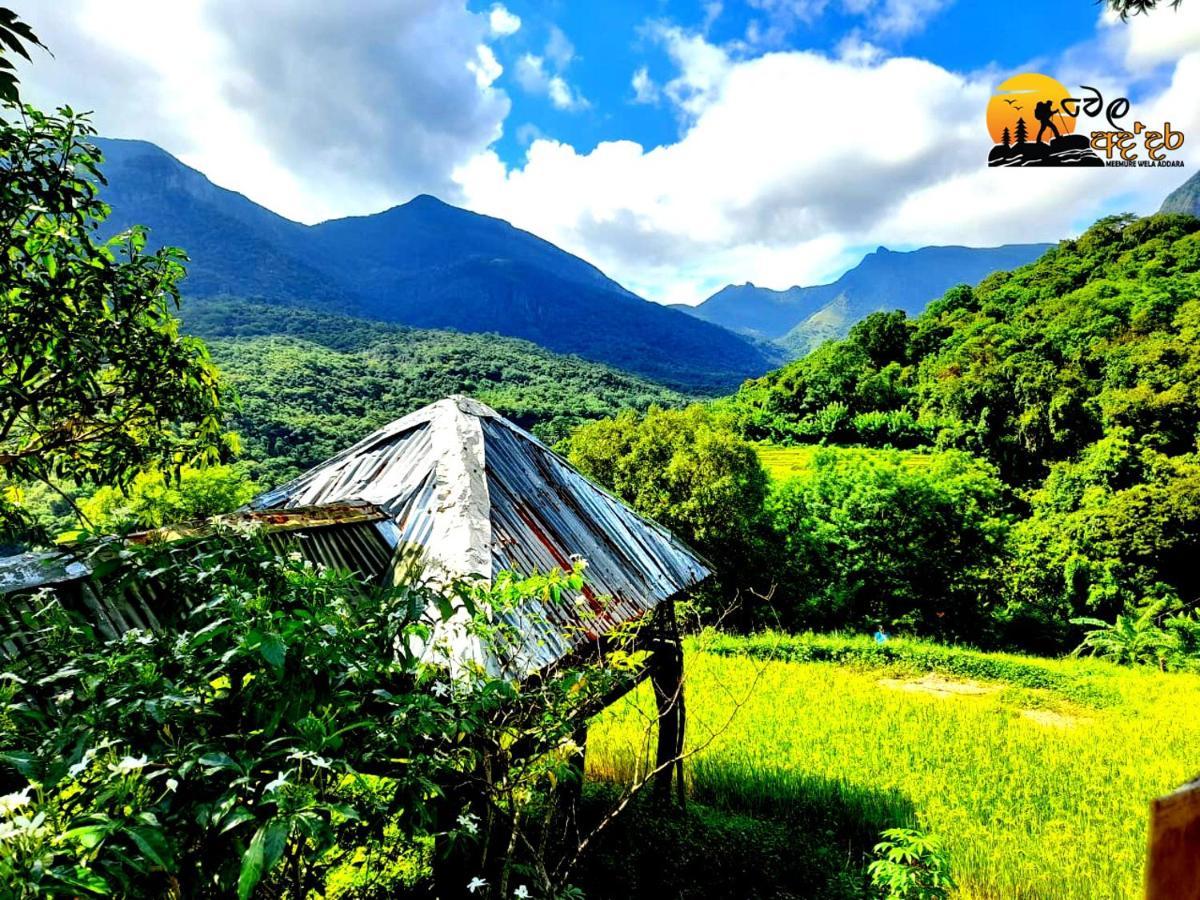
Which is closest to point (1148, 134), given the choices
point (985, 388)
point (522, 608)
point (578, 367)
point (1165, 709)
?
point (1165, 709)

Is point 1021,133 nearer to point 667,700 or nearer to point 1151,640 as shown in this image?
point 1151,640

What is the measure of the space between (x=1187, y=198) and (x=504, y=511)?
700 feet

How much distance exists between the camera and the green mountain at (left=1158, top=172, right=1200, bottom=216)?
146m

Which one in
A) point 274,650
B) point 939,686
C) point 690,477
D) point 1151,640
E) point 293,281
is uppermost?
point 293,281

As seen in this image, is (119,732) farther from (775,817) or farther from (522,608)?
(775,817)

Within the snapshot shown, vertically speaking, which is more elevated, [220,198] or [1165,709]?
[220,198]

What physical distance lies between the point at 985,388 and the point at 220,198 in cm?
20127

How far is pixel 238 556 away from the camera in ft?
7.00

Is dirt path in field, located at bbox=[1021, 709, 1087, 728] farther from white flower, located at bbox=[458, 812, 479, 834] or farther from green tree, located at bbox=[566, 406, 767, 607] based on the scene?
white flower, located at bbox=[458, 812, 479, 834]

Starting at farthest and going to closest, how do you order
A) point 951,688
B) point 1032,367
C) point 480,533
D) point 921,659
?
point 1032,367
point 921,659
point 951,688
point 480,533

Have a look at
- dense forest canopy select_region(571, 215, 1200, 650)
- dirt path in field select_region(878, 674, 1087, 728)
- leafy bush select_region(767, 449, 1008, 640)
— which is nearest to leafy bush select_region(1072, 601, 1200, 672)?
dense forest canopy select_region(571, 215, 1200, 650)

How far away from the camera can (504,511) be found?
15.6 feet

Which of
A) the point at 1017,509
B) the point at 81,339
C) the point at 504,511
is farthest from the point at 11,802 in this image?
the point at 1017,509

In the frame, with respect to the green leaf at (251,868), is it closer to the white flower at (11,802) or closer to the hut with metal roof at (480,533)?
the white flower at (11,802)
